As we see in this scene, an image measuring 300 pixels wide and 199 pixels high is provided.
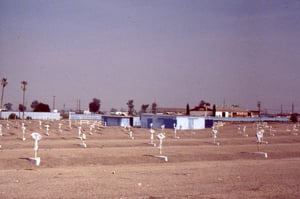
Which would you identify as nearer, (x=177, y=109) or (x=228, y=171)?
(x=228, y=171)

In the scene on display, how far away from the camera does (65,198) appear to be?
41.1 feet

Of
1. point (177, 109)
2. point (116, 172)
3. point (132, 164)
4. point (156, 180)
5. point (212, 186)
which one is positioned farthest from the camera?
point (177, 109)

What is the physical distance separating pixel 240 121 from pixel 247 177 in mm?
91491

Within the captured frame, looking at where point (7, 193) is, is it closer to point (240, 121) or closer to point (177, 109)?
point (240, 121)

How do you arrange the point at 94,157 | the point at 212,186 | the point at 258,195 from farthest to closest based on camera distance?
the point at 94,157 < the point at 212,186 < the point at 258,195

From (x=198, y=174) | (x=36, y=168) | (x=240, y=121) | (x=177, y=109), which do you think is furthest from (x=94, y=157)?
(x=177, y=109)

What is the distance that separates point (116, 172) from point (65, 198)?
22.1ft

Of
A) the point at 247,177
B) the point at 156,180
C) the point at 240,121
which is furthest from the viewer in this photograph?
the point at 240,121

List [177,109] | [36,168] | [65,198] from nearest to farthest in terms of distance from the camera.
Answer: [65,198], [36,168], [177,109]

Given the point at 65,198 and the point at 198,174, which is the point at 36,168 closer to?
the point at 198,174

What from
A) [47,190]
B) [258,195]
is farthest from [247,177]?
[47,190]

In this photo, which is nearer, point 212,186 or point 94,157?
point 212,186

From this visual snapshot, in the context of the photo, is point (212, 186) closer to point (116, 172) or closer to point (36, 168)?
point (116, 172)

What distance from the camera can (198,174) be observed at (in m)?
18.6
